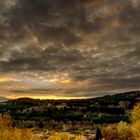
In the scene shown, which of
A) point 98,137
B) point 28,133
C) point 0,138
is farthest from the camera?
point 98,137

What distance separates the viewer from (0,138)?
125m

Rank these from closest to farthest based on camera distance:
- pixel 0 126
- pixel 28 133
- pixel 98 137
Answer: pixel 0 126 < pixel 28 133 < pixel 98 137

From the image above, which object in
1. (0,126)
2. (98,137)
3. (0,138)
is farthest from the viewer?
(98,137)

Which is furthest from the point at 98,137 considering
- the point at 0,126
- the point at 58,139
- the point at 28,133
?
the point at 0,126

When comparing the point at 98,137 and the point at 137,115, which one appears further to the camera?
the point at 98,137

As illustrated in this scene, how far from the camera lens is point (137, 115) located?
138 meters

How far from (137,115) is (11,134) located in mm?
45555

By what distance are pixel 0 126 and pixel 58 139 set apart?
67121 millimetres

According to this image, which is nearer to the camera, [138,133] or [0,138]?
[0,138]

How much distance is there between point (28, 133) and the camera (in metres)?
155

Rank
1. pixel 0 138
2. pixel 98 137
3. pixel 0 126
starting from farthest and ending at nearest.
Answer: pixel 98 137 < pixel 0 126 < pixel 0 138

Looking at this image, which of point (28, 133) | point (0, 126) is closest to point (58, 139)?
point (28, 133)

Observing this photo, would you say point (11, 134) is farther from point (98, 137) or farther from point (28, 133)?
point (98, 137)

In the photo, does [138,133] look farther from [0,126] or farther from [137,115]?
[0,126]
